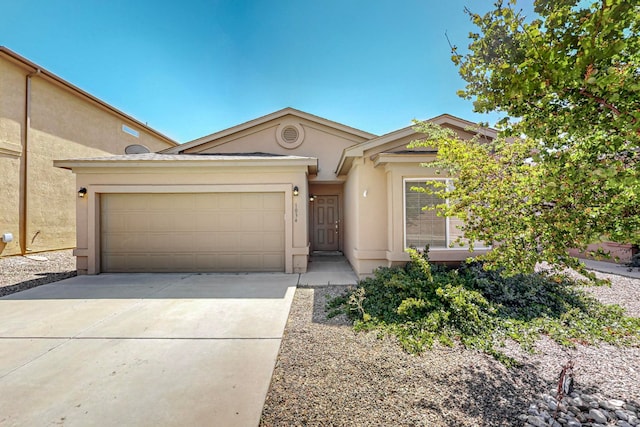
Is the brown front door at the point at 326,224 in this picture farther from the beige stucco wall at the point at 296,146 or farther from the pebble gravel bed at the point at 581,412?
the pebble gravel bed at the point at 581,412

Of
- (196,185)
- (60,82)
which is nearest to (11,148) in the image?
(60,82)

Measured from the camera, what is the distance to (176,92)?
36.2 feet

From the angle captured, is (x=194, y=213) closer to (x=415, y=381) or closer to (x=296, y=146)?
(x=296, y=146)

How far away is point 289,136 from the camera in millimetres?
11219

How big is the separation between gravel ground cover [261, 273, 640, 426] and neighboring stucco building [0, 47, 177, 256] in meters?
12.1

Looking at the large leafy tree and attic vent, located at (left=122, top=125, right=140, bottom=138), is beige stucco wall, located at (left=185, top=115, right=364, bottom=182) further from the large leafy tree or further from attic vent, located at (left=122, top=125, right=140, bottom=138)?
the large leafy tree

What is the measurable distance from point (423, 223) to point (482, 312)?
251cm

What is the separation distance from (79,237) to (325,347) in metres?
7.78

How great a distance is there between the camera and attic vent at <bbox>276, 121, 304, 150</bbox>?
1112 cm

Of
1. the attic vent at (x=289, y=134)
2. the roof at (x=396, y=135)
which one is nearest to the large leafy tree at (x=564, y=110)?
the roof at (x=396, y=135)

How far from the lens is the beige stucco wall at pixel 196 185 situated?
7484 millimetres

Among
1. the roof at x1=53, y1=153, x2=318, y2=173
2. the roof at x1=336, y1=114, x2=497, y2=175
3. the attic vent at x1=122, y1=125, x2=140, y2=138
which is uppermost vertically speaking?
the attic vent at x1=122, y1=125, x2=140, y2=138

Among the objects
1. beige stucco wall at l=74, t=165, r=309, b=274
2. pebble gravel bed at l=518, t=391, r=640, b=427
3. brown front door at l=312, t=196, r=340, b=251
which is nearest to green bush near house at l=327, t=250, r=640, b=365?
pebble gravel bed at l=518, t=391, r=640, b=427

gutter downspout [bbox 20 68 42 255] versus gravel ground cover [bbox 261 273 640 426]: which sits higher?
gutter downspout [bbox 20 68 42 255]
